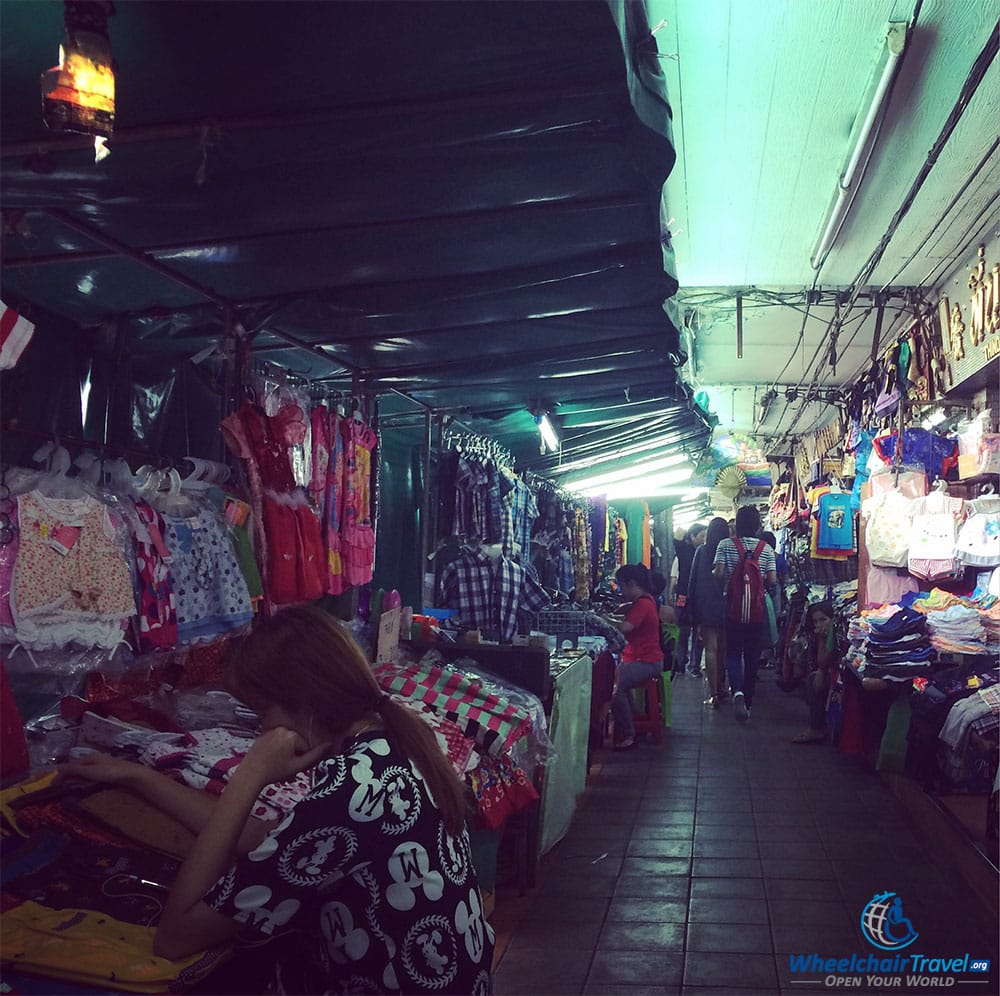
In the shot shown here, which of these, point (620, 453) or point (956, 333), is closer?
→ point (956, 333)

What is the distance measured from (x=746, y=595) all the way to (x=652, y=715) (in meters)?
1.68

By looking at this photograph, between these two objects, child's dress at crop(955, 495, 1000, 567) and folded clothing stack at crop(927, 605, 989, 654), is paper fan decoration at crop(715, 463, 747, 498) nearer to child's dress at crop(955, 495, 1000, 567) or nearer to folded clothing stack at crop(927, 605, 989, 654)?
child's dress at crop(955, 495, 1000, 567)

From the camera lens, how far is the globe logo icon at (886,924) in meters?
4.09

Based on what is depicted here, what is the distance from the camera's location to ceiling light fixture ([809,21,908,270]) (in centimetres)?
454

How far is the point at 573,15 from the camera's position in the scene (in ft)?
7.07

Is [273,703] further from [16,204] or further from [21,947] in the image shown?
[16,204]

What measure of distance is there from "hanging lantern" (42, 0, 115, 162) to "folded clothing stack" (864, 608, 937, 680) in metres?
5.80

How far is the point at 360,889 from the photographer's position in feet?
6.07

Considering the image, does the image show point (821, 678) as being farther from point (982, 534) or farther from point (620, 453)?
point (620, 453)

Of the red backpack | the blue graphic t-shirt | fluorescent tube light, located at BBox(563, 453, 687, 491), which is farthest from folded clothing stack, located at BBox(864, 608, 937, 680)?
fluorescent tube light, located at BBox(563, 453, 687, 491)

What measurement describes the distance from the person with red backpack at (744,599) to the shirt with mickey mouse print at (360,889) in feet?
25.3

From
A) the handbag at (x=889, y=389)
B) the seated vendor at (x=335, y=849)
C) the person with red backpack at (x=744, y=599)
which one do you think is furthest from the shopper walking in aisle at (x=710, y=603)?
the seated vendor at (x=335, y=849)

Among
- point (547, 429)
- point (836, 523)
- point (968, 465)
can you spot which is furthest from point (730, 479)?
point (547, 429)

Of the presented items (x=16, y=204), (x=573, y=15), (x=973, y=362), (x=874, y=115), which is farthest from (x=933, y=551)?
(x=16, y=204)
